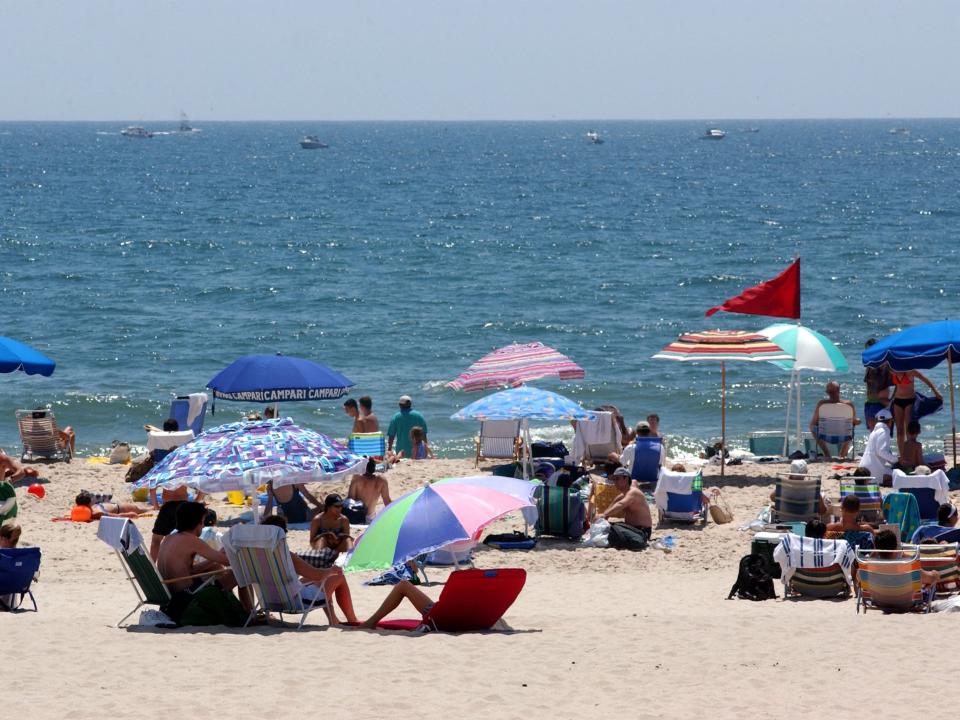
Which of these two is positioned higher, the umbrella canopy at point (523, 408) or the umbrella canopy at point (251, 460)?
the umbrella canopy at point (523, 408)

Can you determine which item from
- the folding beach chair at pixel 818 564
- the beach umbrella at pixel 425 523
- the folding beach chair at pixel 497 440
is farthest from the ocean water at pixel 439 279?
the beach umbrella at pixel 425 523

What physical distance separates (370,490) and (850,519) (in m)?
4.41

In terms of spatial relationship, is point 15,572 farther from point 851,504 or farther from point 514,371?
point 514,371

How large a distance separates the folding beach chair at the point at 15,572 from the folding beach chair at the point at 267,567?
1.70 m

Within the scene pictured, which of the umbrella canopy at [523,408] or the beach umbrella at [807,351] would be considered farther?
the beach umbrella at [807,351]

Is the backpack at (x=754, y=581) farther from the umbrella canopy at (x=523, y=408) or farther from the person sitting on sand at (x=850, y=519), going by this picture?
the umbrella canopy at (x=523, y=408)

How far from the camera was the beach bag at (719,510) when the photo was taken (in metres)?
12.7

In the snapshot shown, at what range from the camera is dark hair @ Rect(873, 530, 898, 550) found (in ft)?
30.9

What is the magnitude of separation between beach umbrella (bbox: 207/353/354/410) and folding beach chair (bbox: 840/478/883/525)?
501 cm

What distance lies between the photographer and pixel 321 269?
140ft

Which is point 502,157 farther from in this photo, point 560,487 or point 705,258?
point 560,487

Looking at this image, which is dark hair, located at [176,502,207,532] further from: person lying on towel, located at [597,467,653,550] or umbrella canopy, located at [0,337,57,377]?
umbrella canopy, located at [0,337,57,377]

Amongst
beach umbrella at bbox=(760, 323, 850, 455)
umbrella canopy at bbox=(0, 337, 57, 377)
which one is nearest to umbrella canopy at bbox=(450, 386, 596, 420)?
beach umbrella at bbox=(760, 323, 850, 455)

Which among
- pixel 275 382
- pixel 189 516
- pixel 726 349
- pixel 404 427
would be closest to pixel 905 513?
pixel 726 349
